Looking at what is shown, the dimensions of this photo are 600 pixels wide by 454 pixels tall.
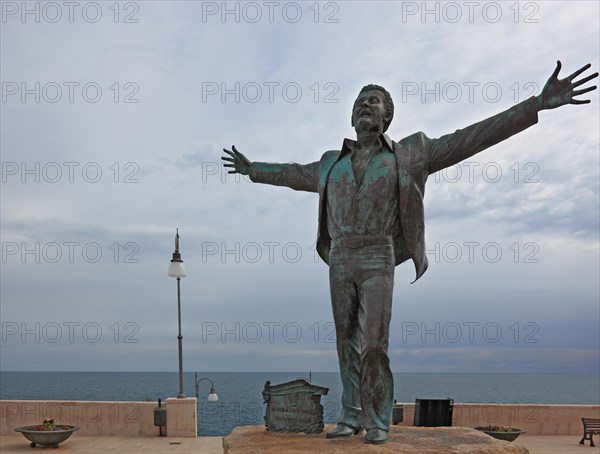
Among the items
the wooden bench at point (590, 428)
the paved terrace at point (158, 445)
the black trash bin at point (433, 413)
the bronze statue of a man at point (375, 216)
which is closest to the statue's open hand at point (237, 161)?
the bronze statue of a man at point (375, 216)

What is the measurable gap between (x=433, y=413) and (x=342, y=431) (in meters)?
4.62

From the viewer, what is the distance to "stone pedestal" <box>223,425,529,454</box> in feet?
18.7

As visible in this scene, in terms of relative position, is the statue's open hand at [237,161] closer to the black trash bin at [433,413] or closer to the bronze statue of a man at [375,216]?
the bronze statue of a man at [375,216]

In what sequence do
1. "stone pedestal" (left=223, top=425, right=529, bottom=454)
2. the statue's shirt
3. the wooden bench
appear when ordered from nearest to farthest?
"stone pedestal" (left=223, top=425, right=529, bottom=454) < the statue's shirt < the wooden bench

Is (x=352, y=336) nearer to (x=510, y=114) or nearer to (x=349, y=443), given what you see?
(x=349, y=443)

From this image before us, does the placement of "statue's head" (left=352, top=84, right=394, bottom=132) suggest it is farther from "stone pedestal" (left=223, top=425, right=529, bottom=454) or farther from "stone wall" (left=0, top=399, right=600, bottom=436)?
"stone wall" (left=0, top=399, right=600, bottom=436)

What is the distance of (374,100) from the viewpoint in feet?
21.6

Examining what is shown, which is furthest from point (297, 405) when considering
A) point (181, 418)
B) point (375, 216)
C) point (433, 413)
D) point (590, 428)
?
point (590, 428)

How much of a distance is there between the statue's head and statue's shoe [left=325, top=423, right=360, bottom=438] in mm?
2723

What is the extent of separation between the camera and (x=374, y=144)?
666cm

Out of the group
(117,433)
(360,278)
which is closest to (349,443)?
(360,278)

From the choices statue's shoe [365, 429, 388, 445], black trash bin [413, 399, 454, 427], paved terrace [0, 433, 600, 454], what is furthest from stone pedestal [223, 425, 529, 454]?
paved terrace [0, 433, 600, 454]

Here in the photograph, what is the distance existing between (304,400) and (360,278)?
1279 millimetres

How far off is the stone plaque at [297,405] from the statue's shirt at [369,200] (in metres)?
1.42
